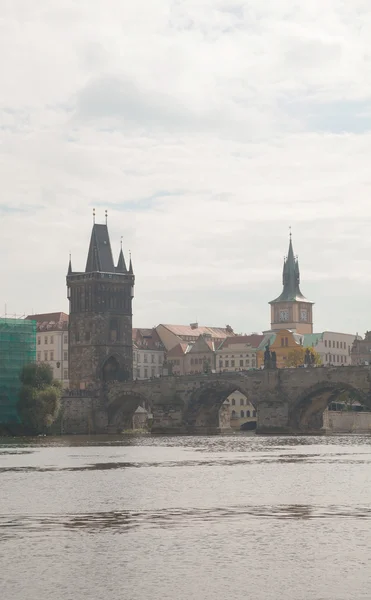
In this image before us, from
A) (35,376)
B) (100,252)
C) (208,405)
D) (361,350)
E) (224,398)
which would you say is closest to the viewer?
(35,376)

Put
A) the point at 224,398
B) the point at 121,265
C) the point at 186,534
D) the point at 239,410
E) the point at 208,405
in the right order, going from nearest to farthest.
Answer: the point at 186,534 < the point at 224,398 < the point at 208,405 < the point at 121,265 < the point at 239,410

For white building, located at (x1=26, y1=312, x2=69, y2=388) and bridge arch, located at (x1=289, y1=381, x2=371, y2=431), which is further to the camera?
white building, located at (x1=26, y1=312, x2=69, y2=388)

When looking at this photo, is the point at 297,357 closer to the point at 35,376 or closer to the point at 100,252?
the point at 100,252

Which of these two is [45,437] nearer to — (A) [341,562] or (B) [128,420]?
(B) [128,420]

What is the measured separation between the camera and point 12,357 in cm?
12775

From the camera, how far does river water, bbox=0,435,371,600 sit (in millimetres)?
27000

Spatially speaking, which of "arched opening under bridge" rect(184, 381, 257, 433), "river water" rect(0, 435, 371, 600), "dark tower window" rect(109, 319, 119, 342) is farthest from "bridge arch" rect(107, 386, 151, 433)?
"river water" rect(0, 435, 371, 600)

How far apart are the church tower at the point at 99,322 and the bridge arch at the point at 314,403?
32.9 meters

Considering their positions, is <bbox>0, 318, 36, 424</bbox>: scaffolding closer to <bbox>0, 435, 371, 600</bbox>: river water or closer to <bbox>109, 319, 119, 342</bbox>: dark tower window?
<bbox>109, 319, 119, 342</bbox>: dark tower window

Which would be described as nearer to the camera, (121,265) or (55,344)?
(121,265)

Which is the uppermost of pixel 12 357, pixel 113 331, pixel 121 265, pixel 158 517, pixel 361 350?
pixel 121 265

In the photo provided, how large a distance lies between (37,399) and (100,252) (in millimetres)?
47988

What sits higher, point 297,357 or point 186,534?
point 297,357

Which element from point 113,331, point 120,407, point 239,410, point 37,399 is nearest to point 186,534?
point 37,399
